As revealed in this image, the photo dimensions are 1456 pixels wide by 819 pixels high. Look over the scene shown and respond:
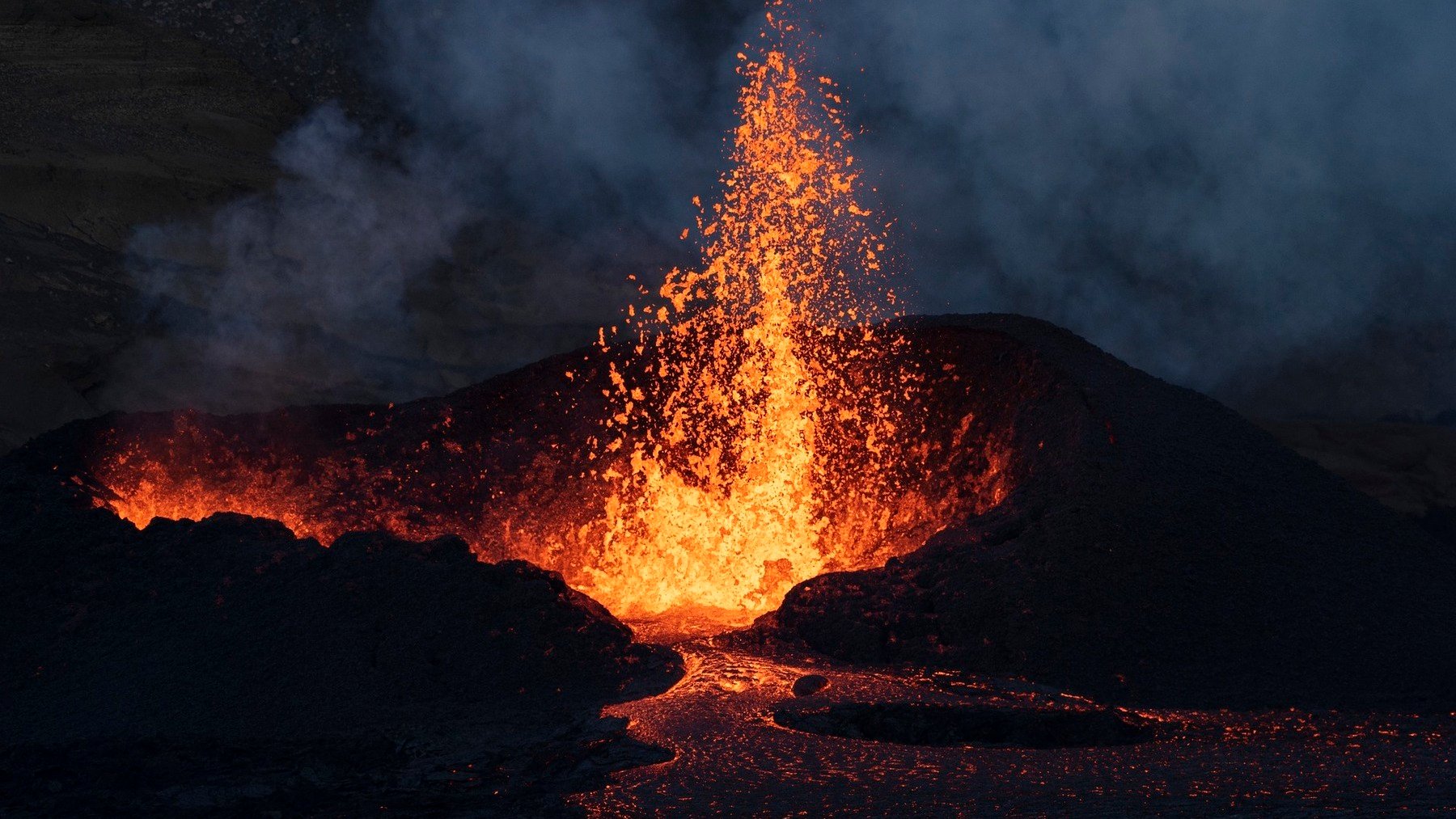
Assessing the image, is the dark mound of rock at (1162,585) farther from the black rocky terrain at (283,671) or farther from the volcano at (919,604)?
the black rocky terrain at (283,671)

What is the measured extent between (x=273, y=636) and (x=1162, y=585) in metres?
4.60

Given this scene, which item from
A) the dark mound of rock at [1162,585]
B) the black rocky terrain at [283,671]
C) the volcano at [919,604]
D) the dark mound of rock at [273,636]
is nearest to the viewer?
the black rocky terrain at [283,671]

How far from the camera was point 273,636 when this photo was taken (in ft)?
21.2

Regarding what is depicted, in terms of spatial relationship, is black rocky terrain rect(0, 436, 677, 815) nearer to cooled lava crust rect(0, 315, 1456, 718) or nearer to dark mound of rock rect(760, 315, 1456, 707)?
cooled lava crust rect(0, 315, 1456, 718)

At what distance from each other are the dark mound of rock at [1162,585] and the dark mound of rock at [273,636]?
137cm

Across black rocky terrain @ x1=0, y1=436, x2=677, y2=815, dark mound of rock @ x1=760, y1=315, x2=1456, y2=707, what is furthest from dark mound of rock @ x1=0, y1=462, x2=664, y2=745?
dark mound of rock @ x1=760, y1=315, x2=1456, y2=707

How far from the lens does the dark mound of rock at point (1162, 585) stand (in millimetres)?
6359

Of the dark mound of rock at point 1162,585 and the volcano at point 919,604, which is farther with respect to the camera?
the dark mound of rock at point 1162,585

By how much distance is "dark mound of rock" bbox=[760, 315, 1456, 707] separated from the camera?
636 centimetres

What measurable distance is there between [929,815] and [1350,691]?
3072mm

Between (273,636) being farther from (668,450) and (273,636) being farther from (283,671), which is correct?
(668,450)

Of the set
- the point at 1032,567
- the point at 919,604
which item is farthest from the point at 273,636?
the point at 1032,567

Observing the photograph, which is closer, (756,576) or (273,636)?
(273,636)

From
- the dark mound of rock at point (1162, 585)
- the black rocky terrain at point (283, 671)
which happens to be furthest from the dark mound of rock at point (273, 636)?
the dark mound of rock at point (1162, 585)
